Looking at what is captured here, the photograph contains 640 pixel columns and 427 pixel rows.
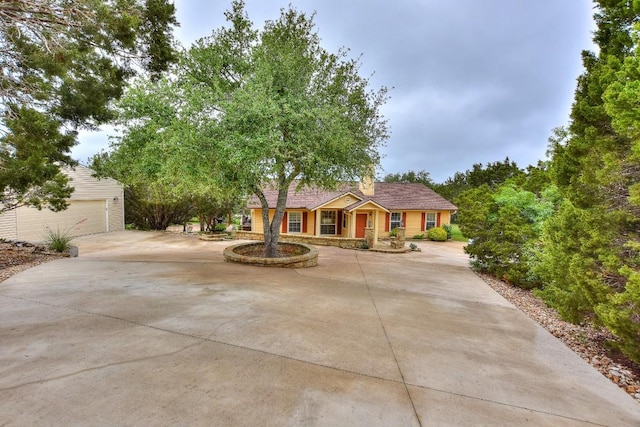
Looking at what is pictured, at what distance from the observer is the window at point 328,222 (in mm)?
21172

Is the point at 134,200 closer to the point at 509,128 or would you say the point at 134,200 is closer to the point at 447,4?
the point at 447,4

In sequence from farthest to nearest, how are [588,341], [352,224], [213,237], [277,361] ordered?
[352,224], [213,237], [588,341], [277,361]

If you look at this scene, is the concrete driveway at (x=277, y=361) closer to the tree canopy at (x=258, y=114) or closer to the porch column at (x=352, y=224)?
the tree canopy at (x=258, y=114)

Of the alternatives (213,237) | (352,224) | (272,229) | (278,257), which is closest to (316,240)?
(352,224)

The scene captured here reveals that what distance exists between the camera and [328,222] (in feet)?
70.0

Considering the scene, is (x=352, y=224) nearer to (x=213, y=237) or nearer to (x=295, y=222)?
(x=295, y=222)

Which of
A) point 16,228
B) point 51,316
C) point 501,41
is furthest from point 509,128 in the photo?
point 16,228

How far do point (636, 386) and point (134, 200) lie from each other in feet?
81.3

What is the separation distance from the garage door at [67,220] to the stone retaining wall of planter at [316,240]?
869 cm

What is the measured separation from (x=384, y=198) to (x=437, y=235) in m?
4.71

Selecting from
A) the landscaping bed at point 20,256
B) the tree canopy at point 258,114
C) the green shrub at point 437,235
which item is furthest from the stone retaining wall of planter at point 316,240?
the landscaping bed at point 20,256

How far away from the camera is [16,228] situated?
48.2 feet

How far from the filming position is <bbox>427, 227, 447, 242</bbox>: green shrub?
73.4 ft

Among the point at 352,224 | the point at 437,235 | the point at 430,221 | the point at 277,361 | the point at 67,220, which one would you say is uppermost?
the point at 430,221
